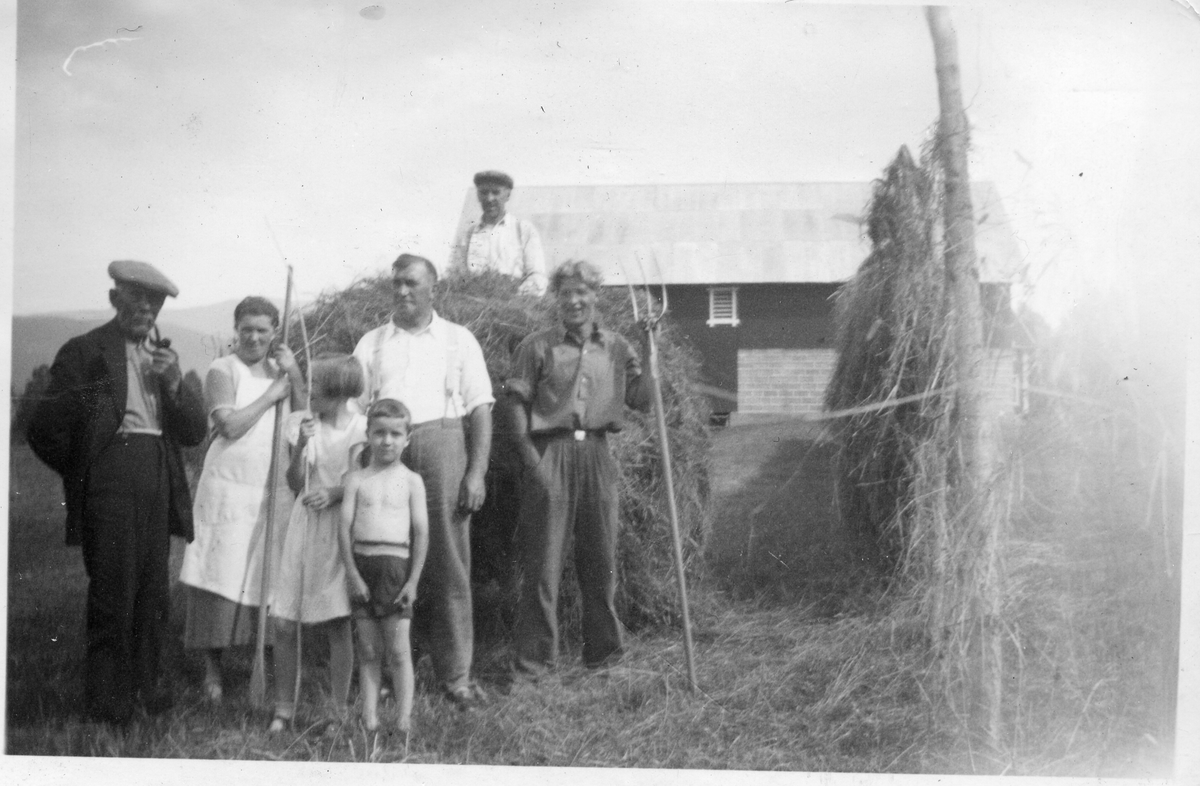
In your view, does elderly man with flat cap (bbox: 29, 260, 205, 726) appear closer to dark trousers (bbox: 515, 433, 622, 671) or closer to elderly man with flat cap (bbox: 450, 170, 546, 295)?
elderly man with flat cap (bbox: 450, 170, 546, 295)

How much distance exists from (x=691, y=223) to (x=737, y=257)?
0.22 meters

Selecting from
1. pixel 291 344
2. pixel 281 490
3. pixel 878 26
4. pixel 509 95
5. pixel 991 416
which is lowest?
pixel 281 490

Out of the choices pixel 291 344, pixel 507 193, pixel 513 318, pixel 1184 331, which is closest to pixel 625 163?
pixel 507 193

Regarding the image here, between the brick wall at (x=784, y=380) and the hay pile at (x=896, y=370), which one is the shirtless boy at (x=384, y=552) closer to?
the brick wall at (x=784, y=380)

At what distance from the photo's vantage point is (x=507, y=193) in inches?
141

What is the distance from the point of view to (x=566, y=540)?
11.5 ft

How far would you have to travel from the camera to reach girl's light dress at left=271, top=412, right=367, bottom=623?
3436 mm

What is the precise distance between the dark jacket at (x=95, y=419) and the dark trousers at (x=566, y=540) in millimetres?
1274

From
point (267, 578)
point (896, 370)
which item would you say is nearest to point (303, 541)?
point (267, 578)

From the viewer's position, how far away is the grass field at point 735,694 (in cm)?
346

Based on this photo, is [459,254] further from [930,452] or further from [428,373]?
[930,452]

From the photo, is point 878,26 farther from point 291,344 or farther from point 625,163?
point 291,344

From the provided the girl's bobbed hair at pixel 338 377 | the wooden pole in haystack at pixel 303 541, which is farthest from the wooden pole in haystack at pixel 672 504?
the wooden pole in haystack at pixel 303 541

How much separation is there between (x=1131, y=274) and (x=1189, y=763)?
181 cm
